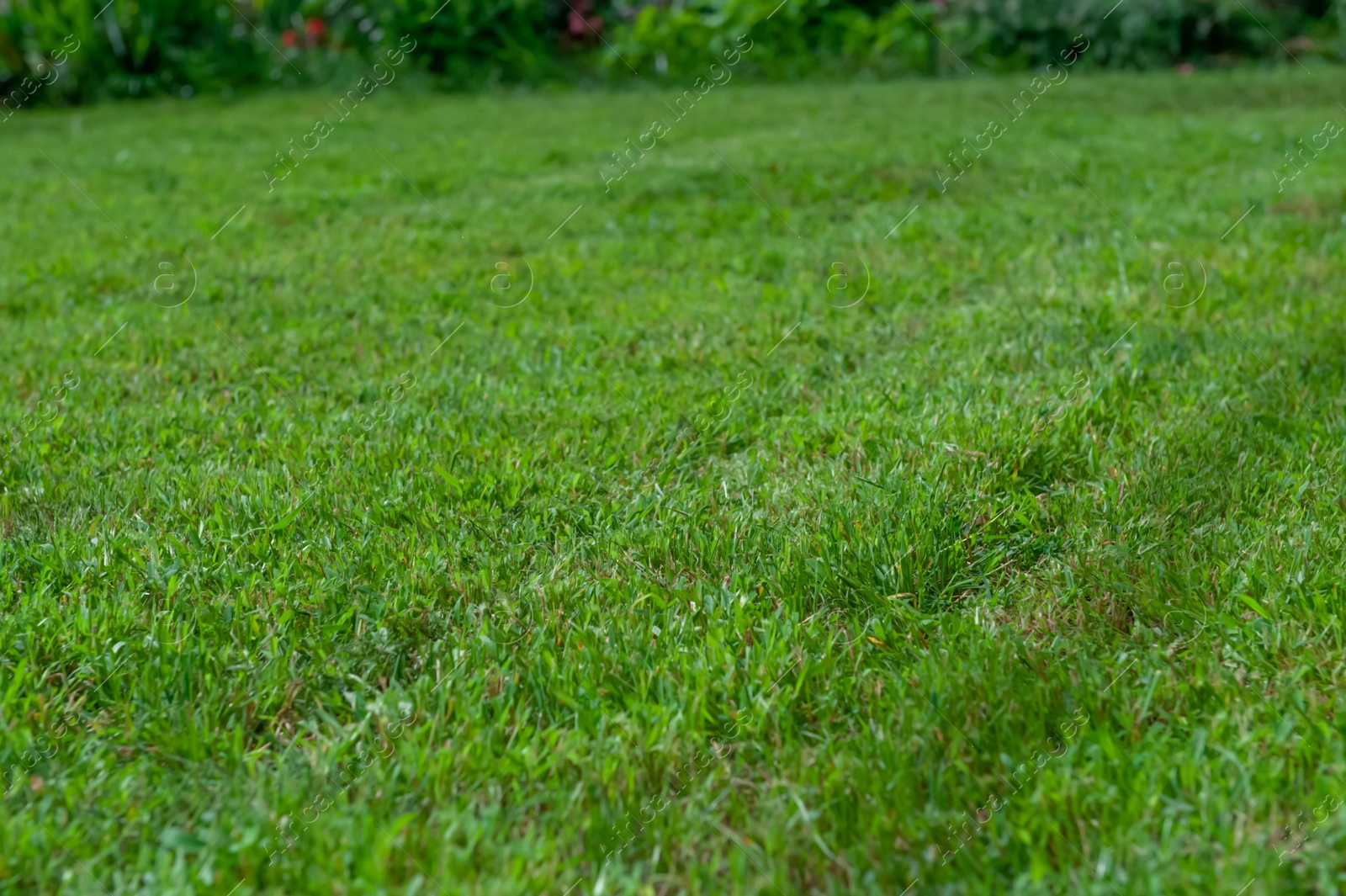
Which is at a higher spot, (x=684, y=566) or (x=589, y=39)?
(x=589, y=39)

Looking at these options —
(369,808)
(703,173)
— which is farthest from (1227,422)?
(703,173)

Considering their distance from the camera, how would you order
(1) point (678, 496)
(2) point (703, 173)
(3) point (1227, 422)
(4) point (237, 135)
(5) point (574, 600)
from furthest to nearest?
(4) point (237, 135), (2) point (703, 173), (3) point (1227, 422), (1) point (678, 496), (5) point (574, 600)

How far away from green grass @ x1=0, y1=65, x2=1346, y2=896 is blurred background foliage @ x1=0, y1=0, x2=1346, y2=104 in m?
8.58

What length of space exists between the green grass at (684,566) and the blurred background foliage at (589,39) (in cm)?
858

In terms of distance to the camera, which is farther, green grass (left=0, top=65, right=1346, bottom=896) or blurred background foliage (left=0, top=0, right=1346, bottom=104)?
blurred background foliage (left=0, top=0, right=1346, bottom=104)

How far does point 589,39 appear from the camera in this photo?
1435cm

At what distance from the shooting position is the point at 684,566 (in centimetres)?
256

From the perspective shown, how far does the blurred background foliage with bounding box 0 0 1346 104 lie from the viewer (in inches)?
515

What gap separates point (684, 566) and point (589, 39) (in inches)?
514

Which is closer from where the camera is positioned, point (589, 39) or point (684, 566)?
point (684, 566)

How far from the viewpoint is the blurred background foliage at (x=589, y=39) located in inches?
515

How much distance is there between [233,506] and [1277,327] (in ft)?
11.4

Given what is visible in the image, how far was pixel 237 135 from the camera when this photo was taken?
1020 centimetres

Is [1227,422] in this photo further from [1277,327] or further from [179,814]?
[179,814]
